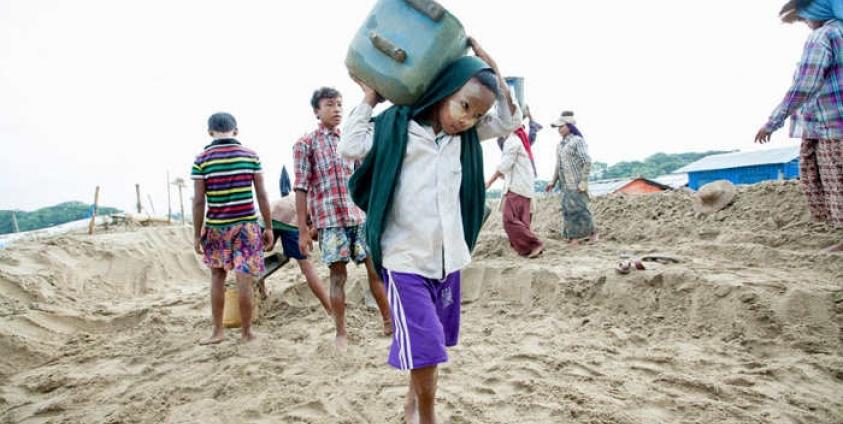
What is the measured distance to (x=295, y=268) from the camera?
23.0ft

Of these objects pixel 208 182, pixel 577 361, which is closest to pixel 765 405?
pixel 577 361

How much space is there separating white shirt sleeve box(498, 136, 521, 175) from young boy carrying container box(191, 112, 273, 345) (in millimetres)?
2927

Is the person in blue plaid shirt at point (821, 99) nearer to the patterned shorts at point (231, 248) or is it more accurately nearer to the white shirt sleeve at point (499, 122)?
the white shirt sleeve at point (499, 122)

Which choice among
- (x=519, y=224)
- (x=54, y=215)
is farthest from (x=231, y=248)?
(x=54, y=215)

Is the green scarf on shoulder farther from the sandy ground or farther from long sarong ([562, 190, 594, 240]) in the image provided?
long sarong ([562, 190, 594, 240])

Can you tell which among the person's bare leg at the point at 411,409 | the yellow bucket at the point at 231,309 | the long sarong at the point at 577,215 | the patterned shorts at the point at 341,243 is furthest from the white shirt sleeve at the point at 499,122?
the long sarong at the point at 577,215

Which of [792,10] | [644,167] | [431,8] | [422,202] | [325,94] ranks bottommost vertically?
[422,202]

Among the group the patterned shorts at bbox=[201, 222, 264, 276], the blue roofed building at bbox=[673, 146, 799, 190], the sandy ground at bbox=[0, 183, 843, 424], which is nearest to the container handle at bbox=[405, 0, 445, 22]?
the sandy ground at bbox=[0, 183, 843, 424]

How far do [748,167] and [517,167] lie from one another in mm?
13659

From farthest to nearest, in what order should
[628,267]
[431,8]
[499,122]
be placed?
[628,267] → [499,122] → [431,8]

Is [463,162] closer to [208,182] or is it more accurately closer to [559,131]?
[208,182]

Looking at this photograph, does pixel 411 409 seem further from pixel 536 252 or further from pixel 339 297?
pixel 536 252

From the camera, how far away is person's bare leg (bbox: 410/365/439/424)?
5.55 feet

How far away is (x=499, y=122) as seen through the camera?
6.31 ft
